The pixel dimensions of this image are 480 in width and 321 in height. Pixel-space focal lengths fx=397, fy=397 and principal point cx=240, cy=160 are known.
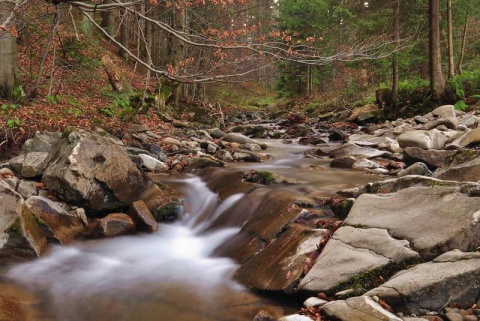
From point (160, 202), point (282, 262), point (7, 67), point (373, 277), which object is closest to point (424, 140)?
point (160, 202)

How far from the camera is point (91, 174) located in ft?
19.5

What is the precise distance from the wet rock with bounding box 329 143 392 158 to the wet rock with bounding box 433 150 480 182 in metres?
3.46

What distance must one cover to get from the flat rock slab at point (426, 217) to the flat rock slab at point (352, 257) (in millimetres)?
118

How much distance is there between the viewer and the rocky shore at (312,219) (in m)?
2.75

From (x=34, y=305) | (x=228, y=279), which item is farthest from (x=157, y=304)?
(x=34, y=305)

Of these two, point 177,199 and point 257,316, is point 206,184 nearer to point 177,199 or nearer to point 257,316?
point 177,199

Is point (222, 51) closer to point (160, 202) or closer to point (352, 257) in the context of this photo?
point (160, 202)

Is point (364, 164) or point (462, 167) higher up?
point (462, 167)

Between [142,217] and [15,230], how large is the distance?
168cm

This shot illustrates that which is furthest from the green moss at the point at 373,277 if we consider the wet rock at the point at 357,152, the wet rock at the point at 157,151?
the wet rock at the point at 157,151

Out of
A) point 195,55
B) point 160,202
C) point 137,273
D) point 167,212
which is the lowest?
point 137,273

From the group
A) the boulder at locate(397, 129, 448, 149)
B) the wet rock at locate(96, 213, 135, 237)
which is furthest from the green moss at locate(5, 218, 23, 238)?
the boulder at locate(397, 129, 448, 149)

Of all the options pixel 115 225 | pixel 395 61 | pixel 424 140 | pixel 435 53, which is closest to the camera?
pixel 115 225

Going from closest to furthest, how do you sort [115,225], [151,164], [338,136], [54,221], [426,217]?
[426,217], [54,221], [115,225], [151,164], [338,136]
